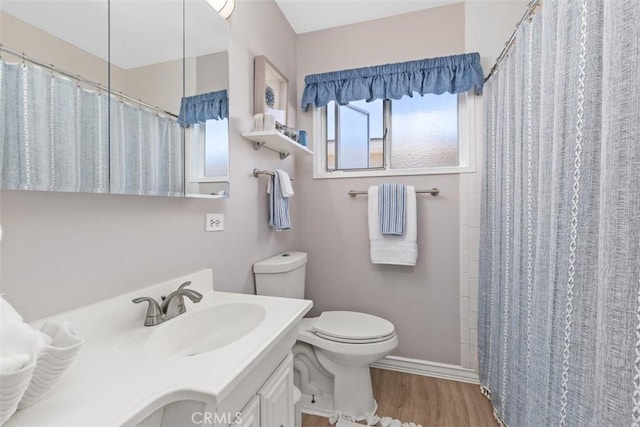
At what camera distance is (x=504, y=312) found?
1369 mm

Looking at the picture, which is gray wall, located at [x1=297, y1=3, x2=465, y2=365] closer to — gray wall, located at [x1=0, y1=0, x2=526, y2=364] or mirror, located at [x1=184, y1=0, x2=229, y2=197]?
gray wall, located at [x1=0, y1=0, x2=526, y2=364]

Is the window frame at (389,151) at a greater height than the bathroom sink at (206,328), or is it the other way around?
the window frame at (389,151)

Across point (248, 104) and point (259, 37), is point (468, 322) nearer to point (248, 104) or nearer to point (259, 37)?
point (248, 104)

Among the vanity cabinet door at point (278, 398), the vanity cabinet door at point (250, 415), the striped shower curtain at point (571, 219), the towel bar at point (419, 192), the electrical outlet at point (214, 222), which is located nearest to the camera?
the striped shower curtain at point (571, 219)

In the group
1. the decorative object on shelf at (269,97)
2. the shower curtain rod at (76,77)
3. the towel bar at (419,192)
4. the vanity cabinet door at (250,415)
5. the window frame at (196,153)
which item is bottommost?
the vanity cabinet door at (250,415)

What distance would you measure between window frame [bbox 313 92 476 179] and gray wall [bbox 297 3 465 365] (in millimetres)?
45

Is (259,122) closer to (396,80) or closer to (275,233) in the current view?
(275,233)

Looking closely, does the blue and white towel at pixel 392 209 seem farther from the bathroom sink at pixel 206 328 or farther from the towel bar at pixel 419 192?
the bathroom sink at pixel 206 328

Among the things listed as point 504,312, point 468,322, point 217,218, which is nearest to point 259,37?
point 217,218

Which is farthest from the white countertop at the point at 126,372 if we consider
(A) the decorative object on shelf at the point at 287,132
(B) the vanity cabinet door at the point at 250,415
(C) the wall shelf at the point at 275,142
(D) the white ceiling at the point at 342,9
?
(D) the white ceiling at the point at 342,9

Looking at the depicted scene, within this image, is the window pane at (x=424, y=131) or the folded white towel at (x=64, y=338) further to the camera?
the window pane at (x=424, y=131)

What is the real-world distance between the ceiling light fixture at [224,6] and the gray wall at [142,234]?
51mm

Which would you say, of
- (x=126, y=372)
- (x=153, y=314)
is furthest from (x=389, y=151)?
(x=126, y=372)

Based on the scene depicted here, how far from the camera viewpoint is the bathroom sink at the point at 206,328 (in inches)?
35.4
